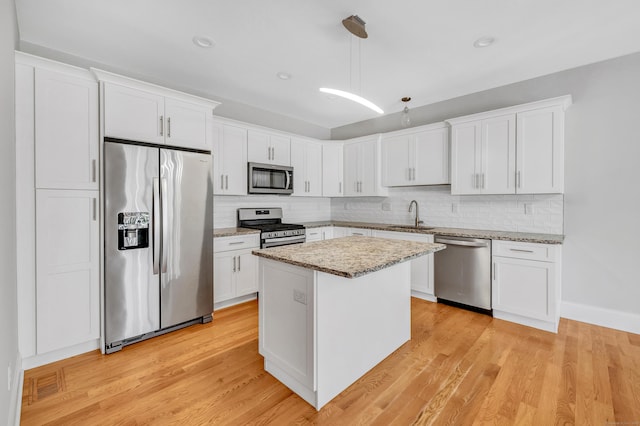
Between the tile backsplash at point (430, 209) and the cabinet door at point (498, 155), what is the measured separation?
31cm

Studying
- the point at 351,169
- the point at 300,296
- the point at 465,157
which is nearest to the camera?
the point at 300,296

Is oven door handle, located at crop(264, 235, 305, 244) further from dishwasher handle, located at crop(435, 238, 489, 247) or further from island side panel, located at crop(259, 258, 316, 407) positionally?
dishwasher handle, located at crop(435, 238, 489, 247)

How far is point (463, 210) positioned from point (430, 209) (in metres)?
0.48

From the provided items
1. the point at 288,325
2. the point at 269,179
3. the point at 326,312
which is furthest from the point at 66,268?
the point at 269,179

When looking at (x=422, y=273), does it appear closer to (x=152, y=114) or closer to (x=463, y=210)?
(x=463, y=210)

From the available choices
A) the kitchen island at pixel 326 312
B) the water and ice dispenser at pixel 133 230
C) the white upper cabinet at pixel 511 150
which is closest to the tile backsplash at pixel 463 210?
the white upper cabinet at pixel 511 150

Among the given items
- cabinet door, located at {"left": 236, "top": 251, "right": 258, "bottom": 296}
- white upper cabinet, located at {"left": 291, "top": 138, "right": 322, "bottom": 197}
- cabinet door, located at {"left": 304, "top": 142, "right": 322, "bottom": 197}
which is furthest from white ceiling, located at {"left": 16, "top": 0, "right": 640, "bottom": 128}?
cabinet door, located at {"left": 236, "top": 251, "right": 258, "bottom": 296}

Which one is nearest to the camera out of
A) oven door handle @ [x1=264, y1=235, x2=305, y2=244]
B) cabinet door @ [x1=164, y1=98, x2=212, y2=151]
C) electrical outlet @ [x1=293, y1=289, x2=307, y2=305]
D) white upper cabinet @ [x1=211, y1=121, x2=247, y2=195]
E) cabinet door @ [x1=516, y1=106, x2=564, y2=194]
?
electrical outlet @ [x1=293, y1=289, x2=307, y2=305]

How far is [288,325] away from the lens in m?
2.03

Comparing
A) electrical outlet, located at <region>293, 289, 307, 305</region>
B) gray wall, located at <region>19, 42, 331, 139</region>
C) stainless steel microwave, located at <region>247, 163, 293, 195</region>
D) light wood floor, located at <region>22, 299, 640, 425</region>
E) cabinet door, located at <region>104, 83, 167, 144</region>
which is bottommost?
light wood floor, located at <region>22, 299, 640, 425</region>

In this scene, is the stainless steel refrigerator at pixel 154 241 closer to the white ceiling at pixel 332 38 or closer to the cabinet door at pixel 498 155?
the white ceiling at pixel 332 38

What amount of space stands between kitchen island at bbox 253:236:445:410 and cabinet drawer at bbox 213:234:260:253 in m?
1.39

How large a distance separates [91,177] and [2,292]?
1.30 meters

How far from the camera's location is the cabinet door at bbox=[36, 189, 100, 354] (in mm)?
2271
